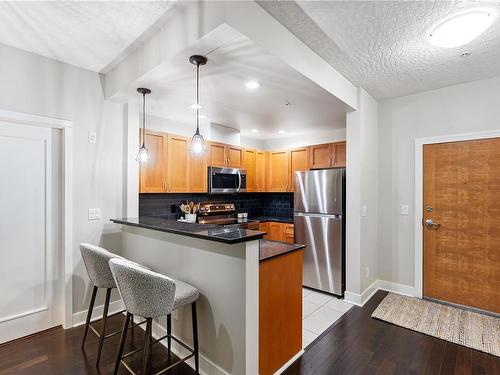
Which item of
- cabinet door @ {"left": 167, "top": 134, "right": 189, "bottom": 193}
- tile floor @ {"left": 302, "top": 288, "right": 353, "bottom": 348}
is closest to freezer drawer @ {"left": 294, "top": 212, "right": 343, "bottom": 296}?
tile floor @ {"left": 302, "top": 288, "right": 353, "bottom": 348}

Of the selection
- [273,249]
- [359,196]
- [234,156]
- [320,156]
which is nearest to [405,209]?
[359,196]

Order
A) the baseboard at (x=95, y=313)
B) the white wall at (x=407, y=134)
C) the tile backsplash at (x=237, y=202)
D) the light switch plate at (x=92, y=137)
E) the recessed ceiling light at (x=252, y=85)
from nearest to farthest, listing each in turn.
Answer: the recessed ceiling light at (x=252, y=85)
the baseboard at (x=95, y=313)
the light switch plate at (x=92, y=137)
the white wall at (x=407, y=134)
the tile backsplash at (x=237, y=202)

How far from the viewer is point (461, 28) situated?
192 cm

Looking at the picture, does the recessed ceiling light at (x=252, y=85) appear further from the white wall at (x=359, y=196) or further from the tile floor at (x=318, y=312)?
the tile floor at (x=318, y=312)

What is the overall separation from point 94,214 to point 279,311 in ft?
7.03

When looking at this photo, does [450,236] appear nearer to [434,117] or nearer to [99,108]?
[434,117]

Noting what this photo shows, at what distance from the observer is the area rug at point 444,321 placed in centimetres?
238

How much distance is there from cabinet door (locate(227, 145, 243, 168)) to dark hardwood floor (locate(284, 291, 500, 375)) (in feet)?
9.64

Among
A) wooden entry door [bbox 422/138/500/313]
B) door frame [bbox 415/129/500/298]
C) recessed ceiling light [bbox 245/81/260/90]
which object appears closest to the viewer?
recessed ceiling light [bbox 245/81/260/90]

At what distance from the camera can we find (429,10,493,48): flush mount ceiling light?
5.99 feet

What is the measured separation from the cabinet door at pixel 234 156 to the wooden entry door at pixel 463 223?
282 cm

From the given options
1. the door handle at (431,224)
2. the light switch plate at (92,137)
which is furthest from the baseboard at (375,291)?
the light switch plate at (92,137)

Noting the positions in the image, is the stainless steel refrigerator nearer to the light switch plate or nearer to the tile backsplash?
the tile backsplash

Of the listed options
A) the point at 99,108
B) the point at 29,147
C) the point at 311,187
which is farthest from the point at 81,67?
the point at 311,187
